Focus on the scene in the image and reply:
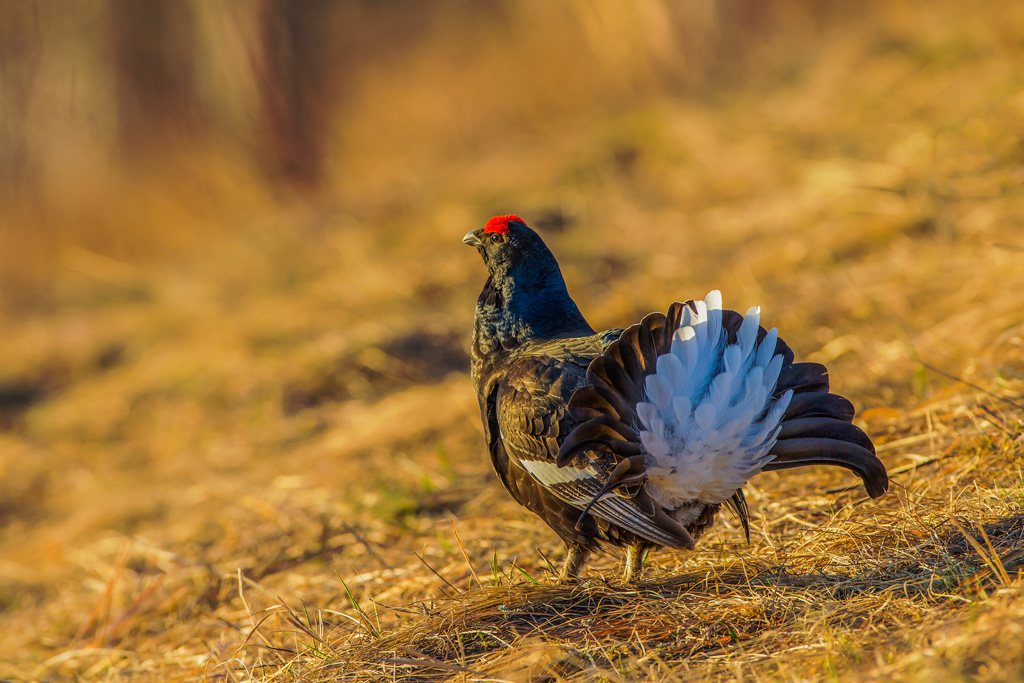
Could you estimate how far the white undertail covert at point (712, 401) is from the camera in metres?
2.14

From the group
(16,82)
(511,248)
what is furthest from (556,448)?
(16,82)

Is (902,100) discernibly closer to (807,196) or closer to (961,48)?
(961,48)

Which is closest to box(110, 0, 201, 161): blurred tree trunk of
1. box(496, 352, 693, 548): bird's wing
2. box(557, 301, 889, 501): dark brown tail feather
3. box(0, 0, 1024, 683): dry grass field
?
box(0, 0, 1024, 683): dry grass field

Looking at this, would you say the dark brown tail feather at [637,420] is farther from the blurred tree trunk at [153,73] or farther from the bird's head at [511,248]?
the blurred tree trunk at [153,73]

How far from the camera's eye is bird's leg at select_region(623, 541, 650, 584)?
253cm

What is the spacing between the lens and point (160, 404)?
21.5 feet

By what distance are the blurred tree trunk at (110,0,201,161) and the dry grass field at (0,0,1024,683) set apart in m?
1.48

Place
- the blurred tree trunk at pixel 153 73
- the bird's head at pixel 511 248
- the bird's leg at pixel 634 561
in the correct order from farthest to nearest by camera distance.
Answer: the blurred tree trunk at pixel 153 73 < the bird's head at pixel 511 248 < the bird's leg at pixel 634 561

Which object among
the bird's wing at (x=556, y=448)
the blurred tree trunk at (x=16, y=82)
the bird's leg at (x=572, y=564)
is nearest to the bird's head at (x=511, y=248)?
the bird's wing at (x=556, y=448)

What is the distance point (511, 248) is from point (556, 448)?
2.79ft

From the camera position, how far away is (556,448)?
94.1 inches

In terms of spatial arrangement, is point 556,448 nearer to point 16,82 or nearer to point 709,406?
point 709,406

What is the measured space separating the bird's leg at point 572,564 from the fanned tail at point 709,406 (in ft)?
1.60

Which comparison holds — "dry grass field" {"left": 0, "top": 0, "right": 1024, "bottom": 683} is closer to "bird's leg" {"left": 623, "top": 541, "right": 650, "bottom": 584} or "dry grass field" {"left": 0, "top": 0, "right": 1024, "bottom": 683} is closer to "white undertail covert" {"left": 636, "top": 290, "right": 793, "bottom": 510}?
"bird's leg" {"left": 623, "top": 541, "right": 650, "bottom": 584}
